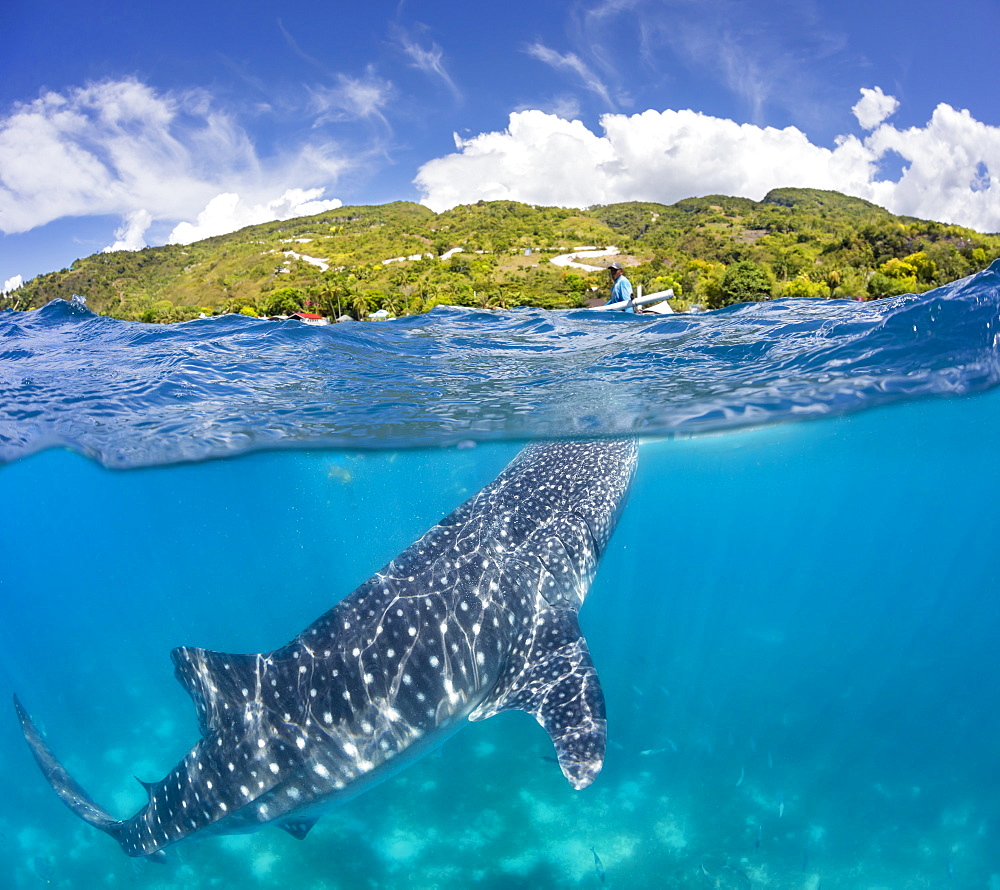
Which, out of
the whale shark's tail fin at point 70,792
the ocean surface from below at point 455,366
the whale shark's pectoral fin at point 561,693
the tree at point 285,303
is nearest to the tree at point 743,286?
the ocean surface from below at point 455,366

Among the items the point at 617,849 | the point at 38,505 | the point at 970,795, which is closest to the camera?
the point at 617,849

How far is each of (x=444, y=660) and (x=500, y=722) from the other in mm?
6605

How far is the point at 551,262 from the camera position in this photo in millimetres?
37500

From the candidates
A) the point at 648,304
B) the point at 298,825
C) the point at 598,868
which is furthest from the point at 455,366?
the point at 598,868

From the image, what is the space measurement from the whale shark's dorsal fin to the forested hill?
50.5 ft

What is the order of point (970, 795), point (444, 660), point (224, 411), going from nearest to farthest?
point (444, 660) → point (970, 795) → point (224, 411)

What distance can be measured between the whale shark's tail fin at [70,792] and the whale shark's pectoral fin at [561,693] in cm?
399

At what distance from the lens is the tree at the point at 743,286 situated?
16531mm

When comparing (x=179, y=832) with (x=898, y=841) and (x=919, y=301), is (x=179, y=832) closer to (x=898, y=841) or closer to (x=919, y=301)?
(x=898, y=841)

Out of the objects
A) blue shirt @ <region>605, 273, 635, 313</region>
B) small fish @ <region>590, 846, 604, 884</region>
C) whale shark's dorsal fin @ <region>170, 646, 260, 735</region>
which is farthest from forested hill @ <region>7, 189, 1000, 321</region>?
whale shark's dorsal fin @ <region>170, 646, 260, 735</region>

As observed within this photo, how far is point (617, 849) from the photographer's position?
8.16m

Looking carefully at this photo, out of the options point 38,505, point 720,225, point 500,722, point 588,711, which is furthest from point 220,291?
point 588,711

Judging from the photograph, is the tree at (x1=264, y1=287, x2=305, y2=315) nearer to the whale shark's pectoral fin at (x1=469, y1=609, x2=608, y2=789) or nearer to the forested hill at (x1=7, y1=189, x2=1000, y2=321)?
the forested hill at (x1=7, y1=189, x2=1000, y2=321)

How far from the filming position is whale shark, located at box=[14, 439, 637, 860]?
15.8ft
